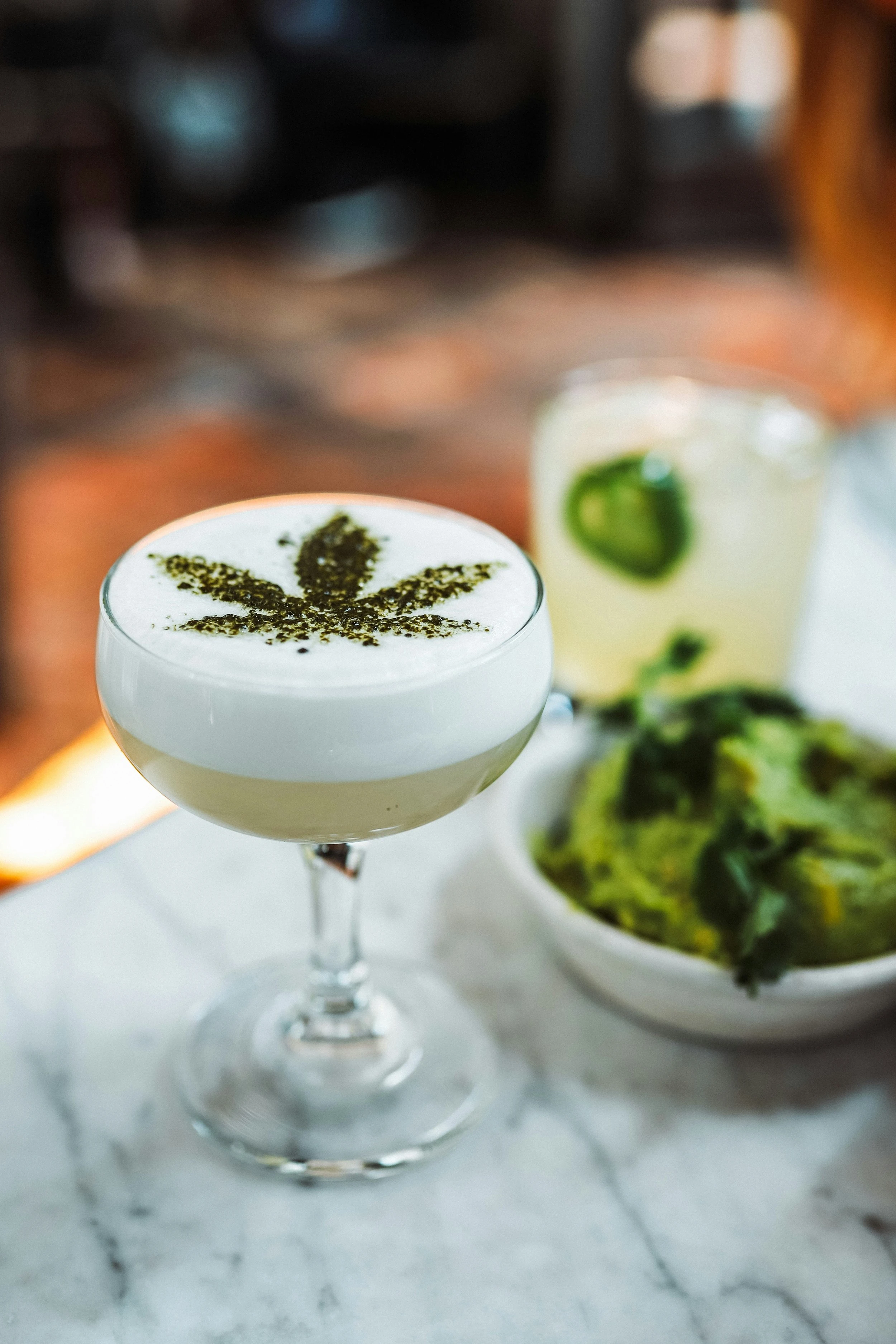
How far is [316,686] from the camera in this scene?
592mm

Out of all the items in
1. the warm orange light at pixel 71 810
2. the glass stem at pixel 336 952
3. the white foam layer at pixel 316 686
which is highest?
the white foam layer at pixel 316 686

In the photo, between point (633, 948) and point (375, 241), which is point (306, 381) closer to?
point (375, 241)

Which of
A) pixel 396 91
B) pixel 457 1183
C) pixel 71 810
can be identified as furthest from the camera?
pixel 396 91

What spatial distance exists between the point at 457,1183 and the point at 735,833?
0.83ft

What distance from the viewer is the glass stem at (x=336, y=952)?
2.42ft

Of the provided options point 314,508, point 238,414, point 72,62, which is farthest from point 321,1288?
point 72,62

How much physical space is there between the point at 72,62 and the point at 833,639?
197 inches

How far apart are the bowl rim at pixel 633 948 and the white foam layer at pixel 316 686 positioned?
135 millimetres

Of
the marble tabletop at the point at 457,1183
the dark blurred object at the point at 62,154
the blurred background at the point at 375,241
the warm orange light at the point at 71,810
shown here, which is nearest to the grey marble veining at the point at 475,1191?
the marble tabletop at the point at 457,1183

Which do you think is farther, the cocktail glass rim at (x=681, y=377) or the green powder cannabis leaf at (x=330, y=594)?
the cocktail glass rim at (x=681, y=377)

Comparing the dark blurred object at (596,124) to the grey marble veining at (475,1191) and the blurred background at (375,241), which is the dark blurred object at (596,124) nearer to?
the blurred background at (375,241)

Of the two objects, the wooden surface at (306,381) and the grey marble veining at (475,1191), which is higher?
the grey marble veining at (475,1191)

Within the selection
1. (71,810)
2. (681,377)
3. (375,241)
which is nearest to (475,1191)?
(71,810)

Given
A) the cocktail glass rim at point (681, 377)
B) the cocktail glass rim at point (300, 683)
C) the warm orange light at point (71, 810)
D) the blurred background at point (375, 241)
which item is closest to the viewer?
the cocktail glass rim at point (300, 683)
